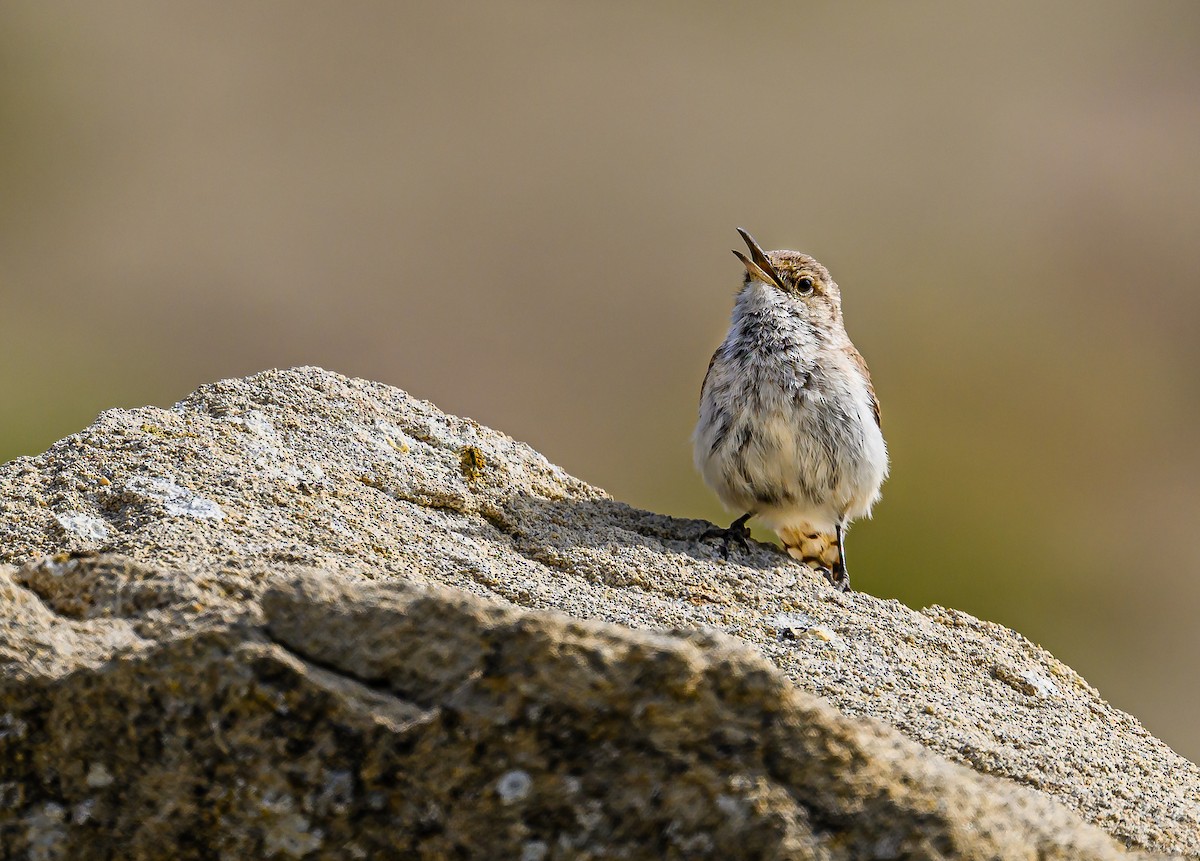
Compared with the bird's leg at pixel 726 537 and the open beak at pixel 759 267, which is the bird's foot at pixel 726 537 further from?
the open beak at pixel 759 267

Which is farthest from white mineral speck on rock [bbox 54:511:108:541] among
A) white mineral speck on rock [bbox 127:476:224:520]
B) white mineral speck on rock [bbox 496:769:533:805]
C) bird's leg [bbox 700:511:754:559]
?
bird's leg [bbox 700:511:754:559]

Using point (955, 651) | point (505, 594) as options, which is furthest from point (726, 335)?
point (505, 594)

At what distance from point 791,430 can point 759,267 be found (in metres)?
1.26

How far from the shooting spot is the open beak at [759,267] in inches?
267

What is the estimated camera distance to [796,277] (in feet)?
22.3

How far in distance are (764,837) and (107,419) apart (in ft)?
10.5

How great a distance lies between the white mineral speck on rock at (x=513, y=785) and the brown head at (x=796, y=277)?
4.71m

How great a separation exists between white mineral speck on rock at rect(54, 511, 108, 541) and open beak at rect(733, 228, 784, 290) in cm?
397

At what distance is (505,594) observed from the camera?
3.87 m

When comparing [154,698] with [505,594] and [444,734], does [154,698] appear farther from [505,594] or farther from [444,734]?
[505,594]

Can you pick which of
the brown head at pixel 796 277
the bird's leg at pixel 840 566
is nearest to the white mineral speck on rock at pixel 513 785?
the bird's leg at pixel 840 566


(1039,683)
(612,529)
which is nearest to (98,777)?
(612,529)

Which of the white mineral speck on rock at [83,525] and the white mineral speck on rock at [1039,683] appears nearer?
the white mineral speck on rock at [83,525]

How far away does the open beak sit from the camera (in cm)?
677
